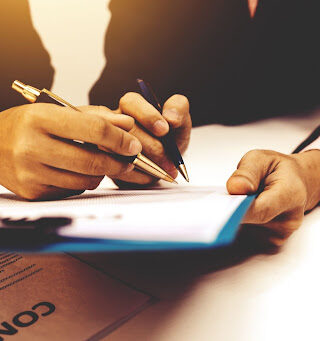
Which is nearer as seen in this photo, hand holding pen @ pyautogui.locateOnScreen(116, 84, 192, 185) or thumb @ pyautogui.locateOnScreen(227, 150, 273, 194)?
thumb @ pyautogui.locateOnScreen(227, 150, 273, 194)

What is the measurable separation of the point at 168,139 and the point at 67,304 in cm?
31

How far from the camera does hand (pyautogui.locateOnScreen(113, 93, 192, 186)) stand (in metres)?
0.52

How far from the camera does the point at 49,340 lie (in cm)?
25

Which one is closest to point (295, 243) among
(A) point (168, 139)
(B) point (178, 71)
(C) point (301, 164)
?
(C) point (301, 164)

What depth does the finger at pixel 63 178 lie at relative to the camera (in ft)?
1.24

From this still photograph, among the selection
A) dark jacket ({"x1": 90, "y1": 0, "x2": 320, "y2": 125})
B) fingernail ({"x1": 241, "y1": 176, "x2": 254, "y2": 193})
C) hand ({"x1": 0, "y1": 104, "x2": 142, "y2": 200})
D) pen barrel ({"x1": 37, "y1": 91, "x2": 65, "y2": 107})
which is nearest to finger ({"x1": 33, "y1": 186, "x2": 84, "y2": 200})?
hand ({"x1": 0, "y1": 104, "x2": 142, "y2": 200})

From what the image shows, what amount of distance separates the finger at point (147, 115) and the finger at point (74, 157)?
5.4 inches

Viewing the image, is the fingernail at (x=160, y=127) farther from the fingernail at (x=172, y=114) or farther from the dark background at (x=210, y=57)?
the dark background at (x=210, y=57)

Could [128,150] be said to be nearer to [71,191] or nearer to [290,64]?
[71,191]

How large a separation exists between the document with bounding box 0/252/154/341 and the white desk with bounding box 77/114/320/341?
0.05 ft

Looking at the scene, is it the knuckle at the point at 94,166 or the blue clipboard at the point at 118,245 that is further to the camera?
the knuckle at the point at 94,166

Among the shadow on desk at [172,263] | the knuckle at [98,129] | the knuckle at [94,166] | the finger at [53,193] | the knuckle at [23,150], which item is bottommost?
the shadow on desk at [172,263]

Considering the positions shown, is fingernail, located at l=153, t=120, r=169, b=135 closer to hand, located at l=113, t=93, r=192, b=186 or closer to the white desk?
hand, located at l=113, t=93, r=192, b=186

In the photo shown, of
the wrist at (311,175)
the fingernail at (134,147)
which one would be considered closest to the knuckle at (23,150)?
the fingernail at (134,147)
